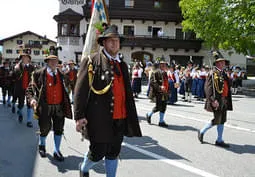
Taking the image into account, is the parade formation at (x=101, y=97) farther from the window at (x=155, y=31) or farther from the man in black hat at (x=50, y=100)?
the window at (x=155, y=31)

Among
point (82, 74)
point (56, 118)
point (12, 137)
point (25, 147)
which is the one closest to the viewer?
point (82, 74)

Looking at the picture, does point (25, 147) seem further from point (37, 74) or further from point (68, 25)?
point (68, 25)

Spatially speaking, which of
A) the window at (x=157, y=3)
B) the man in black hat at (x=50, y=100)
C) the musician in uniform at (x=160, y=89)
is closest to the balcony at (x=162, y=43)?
the window at (x=157, y=3)

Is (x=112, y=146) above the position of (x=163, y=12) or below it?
below

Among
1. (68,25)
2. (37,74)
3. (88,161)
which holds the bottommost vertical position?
(88,161)

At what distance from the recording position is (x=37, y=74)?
573 cm

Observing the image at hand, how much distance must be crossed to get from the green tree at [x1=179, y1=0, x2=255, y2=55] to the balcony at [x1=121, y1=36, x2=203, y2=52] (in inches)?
430

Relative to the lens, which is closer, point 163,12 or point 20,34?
point 163,12

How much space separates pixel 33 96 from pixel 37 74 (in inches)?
17.1

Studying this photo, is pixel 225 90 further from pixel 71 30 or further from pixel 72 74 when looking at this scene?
pixel 71 30

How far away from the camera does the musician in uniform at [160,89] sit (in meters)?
8.89

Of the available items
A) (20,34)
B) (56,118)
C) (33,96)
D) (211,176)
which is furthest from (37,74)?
(20,34)

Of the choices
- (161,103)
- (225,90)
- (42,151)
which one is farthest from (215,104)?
(42,151)

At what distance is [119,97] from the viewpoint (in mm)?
3705
